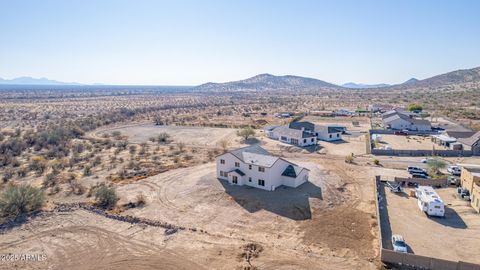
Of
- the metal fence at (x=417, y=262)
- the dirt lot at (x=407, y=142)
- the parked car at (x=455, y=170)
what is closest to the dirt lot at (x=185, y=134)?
the dirt lot at (x=407, y=142)

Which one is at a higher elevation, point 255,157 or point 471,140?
point 255,157

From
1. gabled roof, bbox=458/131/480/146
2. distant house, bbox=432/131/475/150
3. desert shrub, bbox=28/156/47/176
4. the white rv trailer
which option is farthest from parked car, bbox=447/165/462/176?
desert shrub, bbox=28/156/47/176

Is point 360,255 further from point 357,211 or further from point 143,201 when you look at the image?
point 143,201

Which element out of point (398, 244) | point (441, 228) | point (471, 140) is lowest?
point (441, 228)

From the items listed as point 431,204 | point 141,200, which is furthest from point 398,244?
point 141,200

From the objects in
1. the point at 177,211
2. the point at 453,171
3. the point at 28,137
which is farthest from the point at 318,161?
the point at 28,137

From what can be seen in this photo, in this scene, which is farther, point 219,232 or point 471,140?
point 471,140

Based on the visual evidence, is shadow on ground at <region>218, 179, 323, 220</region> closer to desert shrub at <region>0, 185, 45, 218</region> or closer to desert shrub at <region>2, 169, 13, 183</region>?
desert shrub at <region>0, 185, 45, 218</region>

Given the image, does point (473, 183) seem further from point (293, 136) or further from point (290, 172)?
point (293, 136)
